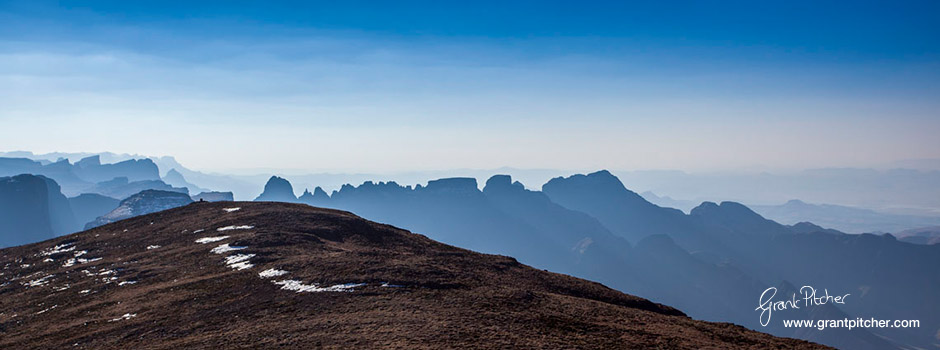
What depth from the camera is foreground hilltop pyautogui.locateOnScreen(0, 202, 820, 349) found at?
27188mm

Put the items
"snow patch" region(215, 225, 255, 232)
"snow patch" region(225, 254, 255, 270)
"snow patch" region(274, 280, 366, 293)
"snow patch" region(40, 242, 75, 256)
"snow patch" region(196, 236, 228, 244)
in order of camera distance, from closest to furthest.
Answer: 1. "snow patch" region(274, 280, 366, 293)
2. "snow patch" region(225, 254, 255, 270)
3. "snow patch" region(196, 236, 228, 244)
4. "snow patch" region(215, 225, 255, 232)
5. "snow patch" region(40, 242, 75, 256)

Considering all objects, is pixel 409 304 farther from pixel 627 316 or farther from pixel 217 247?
pixel 217 247

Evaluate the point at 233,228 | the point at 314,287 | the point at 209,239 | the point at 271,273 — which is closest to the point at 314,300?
the point at 314,287

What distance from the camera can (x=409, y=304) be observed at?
31.4 metres

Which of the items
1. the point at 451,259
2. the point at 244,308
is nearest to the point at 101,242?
the point at 244,308

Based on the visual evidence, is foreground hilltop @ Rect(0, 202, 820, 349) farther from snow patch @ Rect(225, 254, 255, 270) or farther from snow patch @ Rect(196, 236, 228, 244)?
snow patch @ Rect(196, 236, 228, 244)

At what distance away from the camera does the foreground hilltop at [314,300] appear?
2719cm

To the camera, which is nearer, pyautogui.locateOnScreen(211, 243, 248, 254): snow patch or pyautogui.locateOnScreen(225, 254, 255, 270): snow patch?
pyautogui.locateOnScreen(225, 254, 255, 270): snow patch

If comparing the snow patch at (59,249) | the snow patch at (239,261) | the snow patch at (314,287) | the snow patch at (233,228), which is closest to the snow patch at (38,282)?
the snow patch at (59,249)

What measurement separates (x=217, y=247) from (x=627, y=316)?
43788 millimetres

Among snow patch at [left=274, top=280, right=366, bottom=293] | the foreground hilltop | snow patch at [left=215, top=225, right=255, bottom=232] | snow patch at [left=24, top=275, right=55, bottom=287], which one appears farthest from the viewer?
snow patch at [left=215, top=225, right=255, bottom=232]

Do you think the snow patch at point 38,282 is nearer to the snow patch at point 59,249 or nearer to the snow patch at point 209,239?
the snow patch at point 59,249

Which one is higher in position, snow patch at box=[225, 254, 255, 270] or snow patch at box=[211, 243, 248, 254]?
snow patch at box=[211, 243, 248, 254]

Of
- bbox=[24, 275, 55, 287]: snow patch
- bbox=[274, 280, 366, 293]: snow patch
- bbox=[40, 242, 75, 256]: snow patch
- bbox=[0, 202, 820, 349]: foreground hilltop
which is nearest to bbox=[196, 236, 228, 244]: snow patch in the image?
bbox=[0, 202, 820, 349]: foreground hilltop
